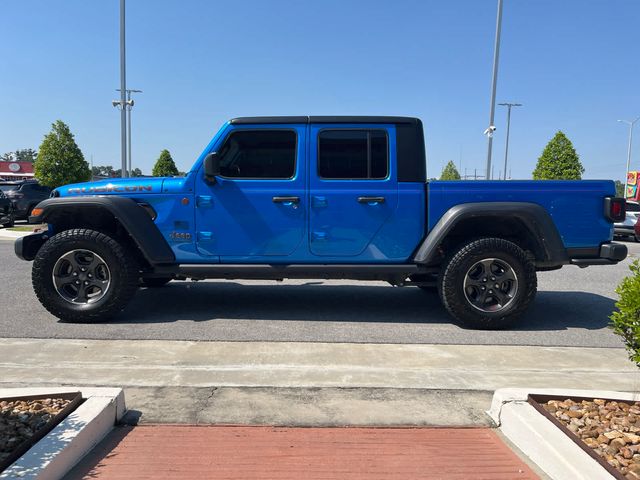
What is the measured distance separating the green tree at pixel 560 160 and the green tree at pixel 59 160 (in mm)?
→ 22822

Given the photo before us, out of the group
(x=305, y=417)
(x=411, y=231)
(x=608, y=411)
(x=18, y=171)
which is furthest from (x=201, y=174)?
(x=18, y=171)

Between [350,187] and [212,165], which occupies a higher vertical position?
[212,165]

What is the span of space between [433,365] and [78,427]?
2.70 meters

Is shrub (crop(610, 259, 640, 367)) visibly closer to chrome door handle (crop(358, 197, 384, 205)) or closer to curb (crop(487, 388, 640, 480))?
curb (crop(487, 388, 640, 480))

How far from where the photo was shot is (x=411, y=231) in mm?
5082

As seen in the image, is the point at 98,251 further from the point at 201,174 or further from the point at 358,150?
the point at 358,150

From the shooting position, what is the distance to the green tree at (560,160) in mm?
25153

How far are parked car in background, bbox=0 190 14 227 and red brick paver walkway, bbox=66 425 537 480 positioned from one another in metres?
17.6

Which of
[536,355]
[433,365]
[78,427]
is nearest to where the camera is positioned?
[78,427]

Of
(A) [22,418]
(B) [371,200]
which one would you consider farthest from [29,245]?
(B) [371,200]

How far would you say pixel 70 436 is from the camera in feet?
8.23

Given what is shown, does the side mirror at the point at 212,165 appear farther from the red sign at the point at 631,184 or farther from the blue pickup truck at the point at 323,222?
the red sign at the point at 631,184

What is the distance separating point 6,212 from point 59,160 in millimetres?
3726

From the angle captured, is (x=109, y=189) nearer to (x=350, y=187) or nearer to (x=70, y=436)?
(x=350, y=187)
